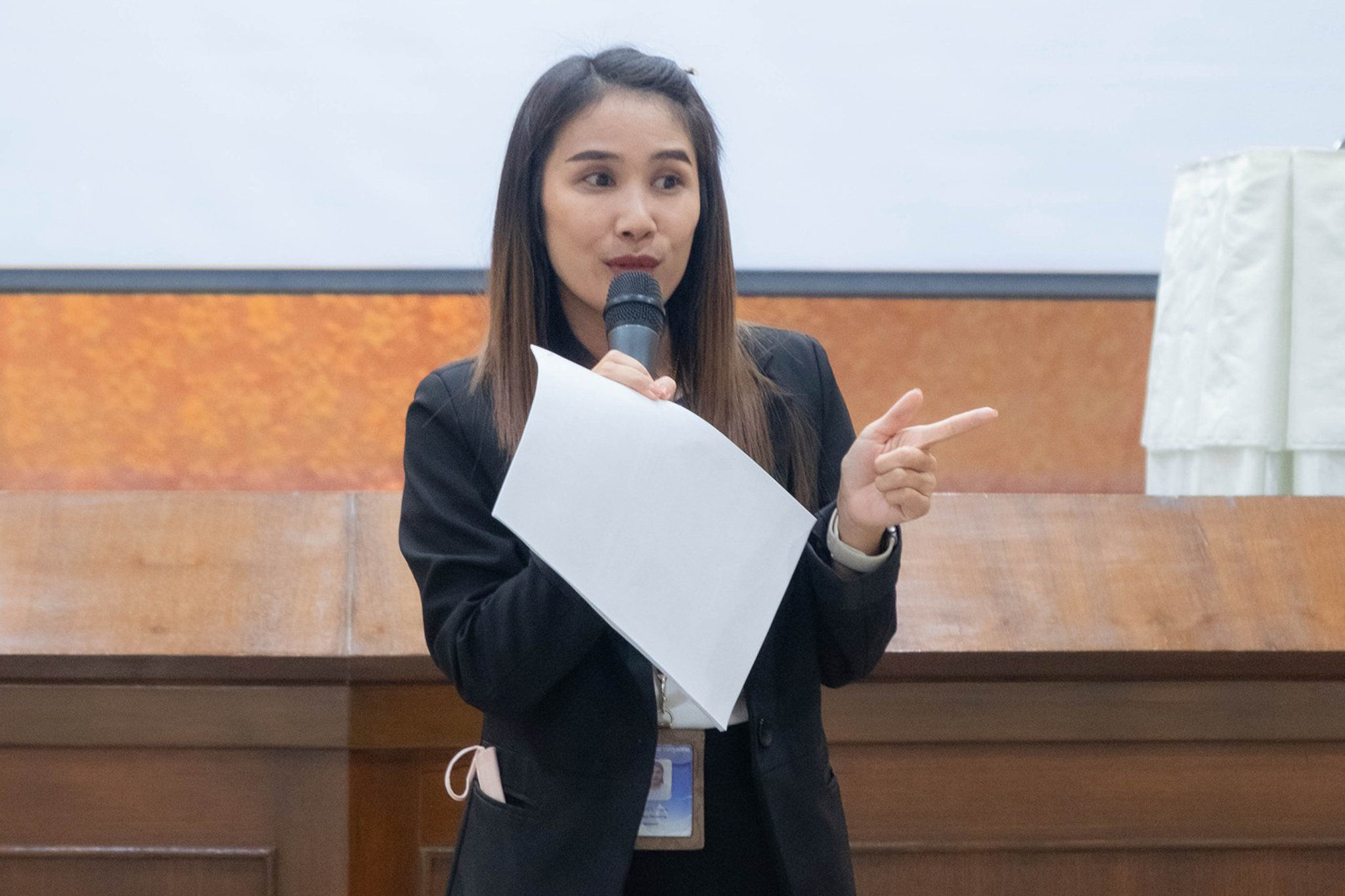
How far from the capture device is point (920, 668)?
4.41 ft

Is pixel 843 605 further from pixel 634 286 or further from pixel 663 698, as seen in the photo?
pixel 634 286

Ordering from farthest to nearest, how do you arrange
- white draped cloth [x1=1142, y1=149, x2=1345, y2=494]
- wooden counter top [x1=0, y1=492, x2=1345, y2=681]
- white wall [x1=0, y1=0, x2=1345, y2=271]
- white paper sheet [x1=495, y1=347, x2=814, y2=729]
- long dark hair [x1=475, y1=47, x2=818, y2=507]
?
white wall [x1=0, y1=0, x2=1345, y2=271], white draped cloth [x1=1142, y1=149, x2=1345, y2=494], wooden counter top [x1=0, y1=492, x2=1345, y2=681], long dark hair [x1=475, y1=47, x2=818, y2=507], white paper sheet [x1=495, y1=347, x2=814, y2=729]

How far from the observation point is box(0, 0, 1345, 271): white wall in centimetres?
208

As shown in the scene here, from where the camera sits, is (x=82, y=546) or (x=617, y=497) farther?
(x=82, y=546)

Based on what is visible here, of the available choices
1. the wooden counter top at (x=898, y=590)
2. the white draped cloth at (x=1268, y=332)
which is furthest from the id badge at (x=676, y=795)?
the white draped cloth at (x=1268, y=332)

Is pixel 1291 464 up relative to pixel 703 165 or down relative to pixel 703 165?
down

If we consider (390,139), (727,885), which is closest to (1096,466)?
(390,139)

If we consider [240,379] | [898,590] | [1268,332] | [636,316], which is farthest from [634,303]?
[240,379]

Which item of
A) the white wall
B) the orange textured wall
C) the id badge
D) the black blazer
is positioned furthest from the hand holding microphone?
the orange textured wall

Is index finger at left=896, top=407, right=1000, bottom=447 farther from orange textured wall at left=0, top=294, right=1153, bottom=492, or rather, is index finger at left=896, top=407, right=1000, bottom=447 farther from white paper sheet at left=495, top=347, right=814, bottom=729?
orange textured wall at left=0, top=294, right=1153, bottom=492

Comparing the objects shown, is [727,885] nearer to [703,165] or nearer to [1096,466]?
[703,165]

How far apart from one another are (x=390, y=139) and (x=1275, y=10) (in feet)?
5.52

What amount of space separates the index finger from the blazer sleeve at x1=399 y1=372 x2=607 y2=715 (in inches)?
9.4

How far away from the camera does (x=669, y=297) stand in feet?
3.03
